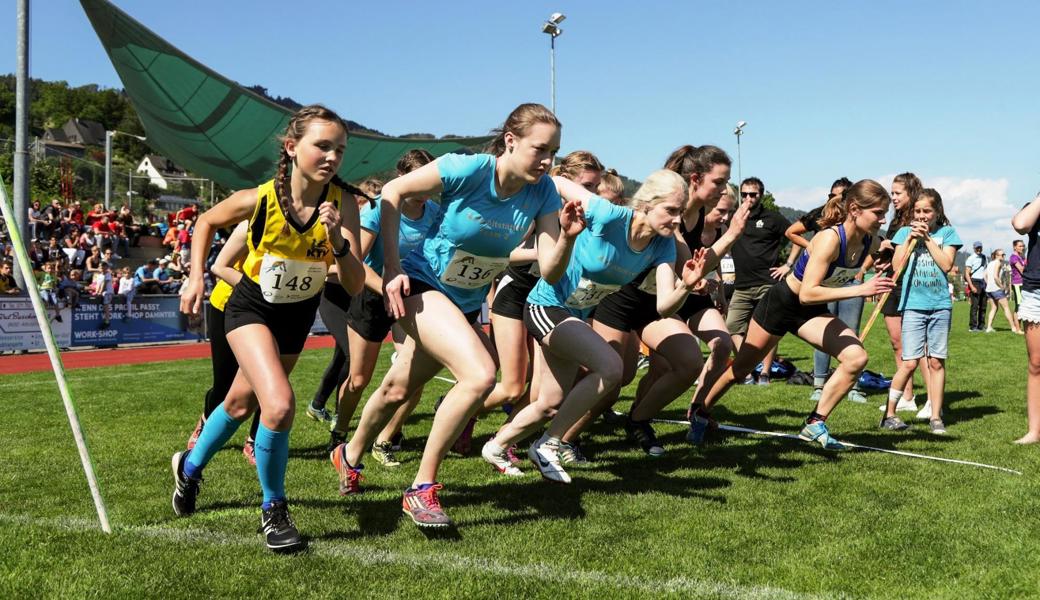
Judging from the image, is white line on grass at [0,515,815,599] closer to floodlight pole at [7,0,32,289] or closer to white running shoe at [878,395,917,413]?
white running shoe at [878,395,917,413]

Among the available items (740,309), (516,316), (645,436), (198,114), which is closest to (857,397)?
(740,309)

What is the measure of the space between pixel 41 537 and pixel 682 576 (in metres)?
2.86

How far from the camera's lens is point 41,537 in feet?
12.5

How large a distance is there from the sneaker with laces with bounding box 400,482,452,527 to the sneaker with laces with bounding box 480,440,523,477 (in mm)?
1214

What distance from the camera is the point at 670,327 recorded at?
6.23 metres

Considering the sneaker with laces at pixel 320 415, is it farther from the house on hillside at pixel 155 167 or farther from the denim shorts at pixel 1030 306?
the house on hillside at pixel 155 167

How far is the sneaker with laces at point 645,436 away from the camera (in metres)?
6.28

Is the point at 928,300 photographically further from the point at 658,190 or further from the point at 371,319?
the point at 371,319

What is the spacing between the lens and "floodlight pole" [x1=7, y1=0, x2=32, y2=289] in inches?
602

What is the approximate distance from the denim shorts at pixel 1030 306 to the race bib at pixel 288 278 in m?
5.45

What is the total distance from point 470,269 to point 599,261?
93cm

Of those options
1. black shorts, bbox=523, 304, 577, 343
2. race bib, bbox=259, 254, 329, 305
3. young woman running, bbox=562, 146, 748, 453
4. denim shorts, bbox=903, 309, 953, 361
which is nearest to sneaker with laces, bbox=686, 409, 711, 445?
young woman running, bbox=562, 146, 748, 453

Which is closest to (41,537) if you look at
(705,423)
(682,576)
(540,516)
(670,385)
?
(540,516)

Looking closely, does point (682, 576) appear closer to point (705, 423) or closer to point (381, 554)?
point (381, 554)
